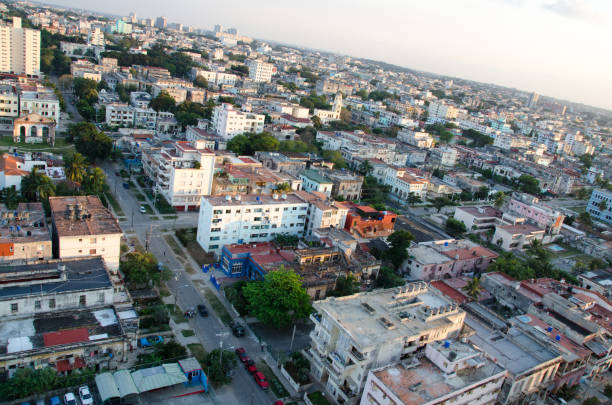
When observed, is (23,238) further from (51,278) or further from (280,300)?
(280,300)

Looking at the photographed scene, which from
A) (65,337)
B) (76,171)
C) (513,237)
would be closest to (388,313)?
(65,337)

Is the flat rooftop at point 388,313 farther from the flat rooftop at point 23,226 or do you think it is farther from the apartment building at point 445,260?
the flat rooftop at point 23,226

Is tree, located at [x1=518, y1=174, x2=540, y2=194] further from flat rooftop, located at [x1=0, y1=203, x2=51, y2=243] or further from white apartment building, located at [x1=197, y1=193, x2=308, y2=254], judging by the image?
flat rooftop, located at [x1=0, y1=203, x2=51, y2=243]

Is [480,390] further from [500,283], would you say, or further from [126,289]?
[126,289]

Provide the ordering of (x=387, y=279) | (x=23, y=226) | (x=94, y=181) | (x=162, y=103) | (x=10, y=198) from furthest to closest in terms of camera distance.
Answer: (x=162, y=103) → (x=94, y=181) → (x=10, y=198) → (x=387, y=279) → (x=23, y=226)

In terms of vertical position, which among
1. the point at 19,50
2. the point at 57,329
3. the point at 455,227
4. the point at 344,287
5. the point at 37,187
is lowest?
the point at 57,329

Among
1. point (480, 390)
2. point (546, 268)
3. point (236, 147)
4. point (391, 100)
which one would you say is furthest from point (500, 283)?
point (391, 100)

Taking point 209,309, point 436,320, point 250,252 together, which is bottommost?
point 209,309
